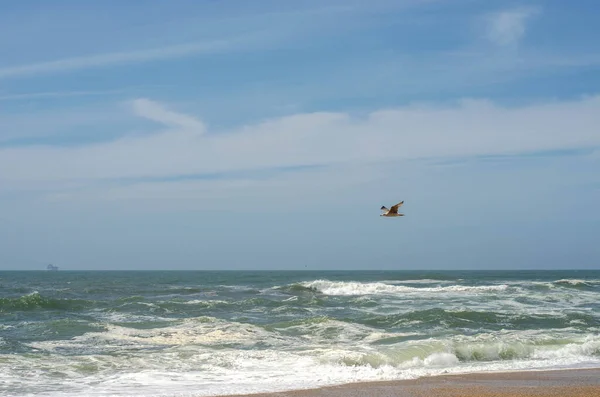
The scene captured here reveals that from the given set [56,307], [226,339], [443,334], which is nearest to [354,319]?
[443,334]

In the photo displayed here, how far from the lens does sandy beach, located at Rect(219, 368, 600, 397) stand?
33.8ft

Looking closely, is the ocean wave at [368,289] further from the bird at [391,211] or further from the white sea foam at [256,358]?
the bird at [391,211]

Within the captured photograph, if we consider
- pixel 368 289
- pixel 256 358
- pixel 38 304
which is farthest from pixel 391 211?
pixel 368 289

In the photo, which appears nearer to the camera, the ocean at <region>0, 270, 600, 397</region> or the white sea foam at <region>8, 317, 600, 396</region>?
the white sea foam at <region>8, 317, 600, 396</region>

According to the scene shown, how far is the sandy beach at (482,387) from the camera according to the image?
10.3 meters

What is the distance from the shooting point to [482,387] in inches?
431

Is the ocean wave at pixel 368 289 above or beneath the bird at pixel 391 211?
beneath

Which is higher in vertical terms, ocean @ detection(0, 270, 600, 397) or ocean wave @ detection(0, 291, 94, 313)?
ocean wave @ detection(0, 291, 94, 313)

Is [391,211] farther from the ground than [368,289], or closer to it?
farther from the ground

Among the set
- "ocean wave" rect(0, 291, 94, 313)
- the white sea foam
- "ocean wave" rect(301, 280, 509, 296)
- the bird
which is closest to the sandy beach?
the white sea foam

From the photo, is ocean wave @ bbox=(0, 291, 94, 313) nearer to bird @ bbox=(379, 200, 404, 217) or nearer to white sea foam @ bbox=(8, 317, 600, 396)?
white sea foam @ bbox=(8, 317, 600, 396)

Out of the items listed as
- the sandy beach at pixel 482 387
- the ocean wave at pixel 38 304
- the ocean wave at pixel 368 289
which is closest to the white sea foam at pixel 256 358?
the sandy beach at pixel 482 387

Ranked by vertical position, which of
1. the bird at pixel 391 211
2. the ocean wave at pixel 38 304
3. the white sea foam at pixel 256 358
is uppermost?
the bird at pixel 391 211

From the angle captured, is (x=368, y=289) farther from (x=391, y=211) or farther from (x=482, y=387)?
(x=482, y=387)
